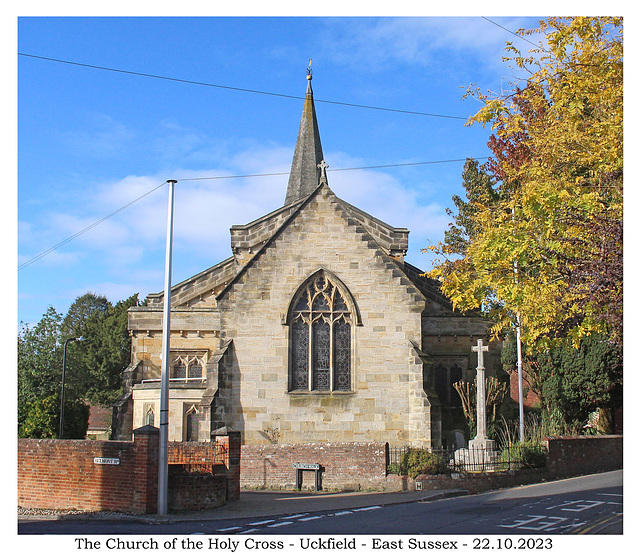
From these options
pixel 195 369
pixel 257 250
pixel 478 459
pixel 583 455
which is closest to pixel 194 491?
pixel 478 459

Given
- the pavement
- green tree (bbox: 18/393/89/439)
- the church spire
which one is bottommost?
the pavement

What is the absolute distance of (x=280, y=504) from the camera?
16.4 meters

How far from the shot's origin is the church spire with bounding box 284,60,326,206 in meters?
39.6

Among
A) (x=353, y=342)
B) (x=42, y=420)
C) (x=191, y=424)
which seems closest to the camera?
(x=353, y=342)

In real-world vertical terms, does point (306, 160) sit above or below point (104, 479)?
above

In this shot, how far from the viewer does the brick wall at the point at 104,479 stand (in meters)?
14.6

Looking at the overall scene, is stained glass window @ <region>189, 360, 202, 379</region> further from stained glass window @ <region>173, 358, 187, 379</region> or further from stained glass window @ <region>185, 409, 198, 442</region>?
stained glass window @ <region>185, 409, 198, 442</region>

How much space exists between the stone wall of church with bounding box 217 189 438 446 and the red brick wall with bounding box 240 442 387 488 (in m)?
2.01

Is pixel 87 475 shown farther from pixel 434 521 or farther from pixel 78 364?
pixel 78 364

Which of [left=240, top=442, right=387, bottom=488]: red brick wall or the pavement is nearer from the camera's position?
the pavement

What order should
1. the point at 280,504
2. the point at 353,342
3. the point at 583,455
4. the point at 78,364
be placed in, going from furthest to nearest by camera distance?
the point at 78,364
the point at 353,342
the point at 583,455
the point at 280,504

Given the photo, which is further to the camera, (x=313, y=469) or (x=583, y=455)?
(x=583, y=455)

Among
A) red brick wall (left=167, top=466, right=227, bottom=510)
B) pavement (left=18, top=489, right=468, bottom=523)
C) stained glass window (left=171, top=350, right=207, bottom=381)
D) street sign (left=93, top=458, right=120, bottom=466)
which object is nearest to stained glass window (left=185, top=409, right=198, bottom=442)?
stained glass window (left=171, top=350, right=207, bottom=381)

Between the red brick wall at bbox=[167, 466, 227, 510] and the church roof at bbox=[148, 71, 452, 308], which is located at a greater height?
the church roof at bbox=[148, 71, 452, 308]
